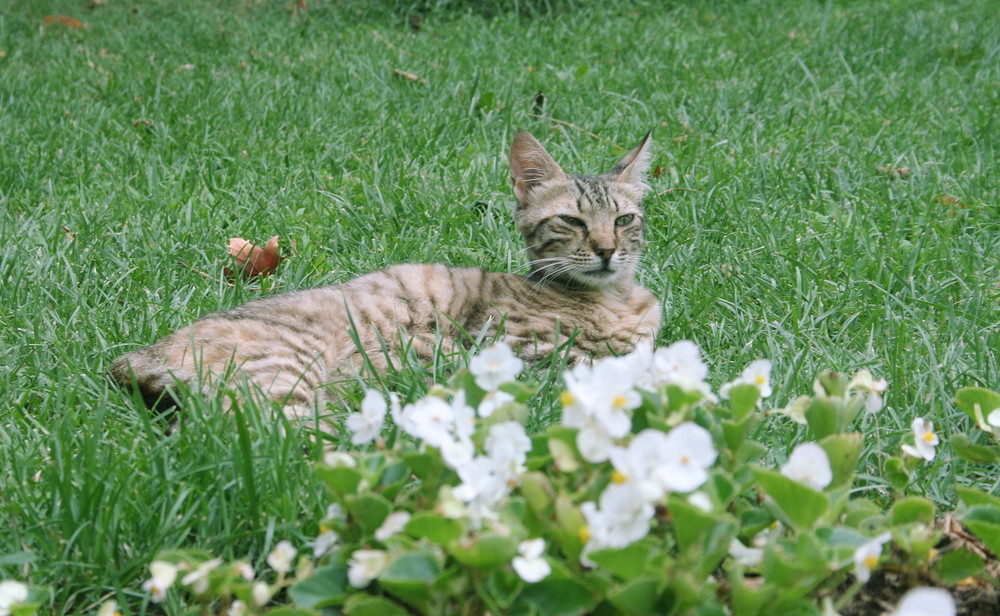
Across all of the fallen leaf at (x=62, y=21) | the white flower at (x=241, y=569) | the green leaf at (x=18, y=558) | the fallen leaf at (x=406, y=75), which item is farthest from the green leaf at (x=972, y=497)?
the fallen leaf at (x=62, y=21)

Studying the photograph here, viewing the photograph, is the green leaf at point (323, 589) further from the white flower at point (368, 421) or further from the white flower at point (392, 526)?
the white flower at point (368, 421)

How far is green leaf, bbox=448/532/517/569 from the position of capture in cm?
140

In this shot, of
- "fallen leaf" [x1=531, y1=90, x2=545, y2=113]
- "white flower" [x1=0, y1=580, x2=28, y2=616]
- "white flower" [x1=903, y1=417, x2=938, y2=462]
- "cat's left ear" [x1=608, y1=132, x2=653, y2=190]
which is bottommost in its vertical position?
"fallen leaf" [x1=531, y1=90, x2=545, y2=113]

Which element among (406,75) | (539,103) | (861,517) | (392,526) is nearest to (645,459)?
(392,526)

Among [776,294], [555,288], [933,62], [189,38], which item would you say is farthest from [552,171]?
[189,38]

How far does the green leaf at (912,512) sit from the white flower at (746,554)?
32cm

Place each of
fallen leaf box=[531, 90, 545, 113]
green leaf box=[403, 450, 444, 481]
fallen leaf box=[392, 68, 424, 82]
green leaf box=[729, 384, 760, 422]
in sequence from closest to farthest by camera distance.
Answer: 1. green leaf box=[403, 450, 444, 481]
2. green leaf box=[729, 384, 760, 422]
3. fallen leaf box=[531, 90, 545, 113]
4. fallen leaf box=[392, 68, 424, 82]

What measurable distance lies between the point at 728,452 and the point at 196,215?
349cm

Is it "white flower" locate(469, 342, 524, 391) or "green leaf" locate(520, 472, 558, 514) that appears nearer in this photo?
"green leaf" locate(520, 472, 558, 514)

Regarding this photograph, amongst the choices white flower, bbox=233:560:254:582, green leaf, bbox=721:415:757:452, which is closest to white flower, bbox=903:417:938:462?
green leaf, bbox=721:415:757:452

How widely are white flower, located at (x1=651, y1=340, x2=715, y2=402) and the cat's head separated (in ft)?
6.86

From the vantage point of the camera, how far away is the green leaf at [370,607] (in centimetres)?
149

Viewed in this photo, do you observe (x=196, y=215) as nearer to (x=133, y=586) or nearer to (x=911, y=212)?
(x=133, y=586)

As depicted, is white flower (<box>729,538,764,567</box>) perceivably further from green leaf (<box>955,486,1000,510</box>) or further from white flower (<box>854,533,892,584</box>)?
green leaf (<box>955,486,1000,510</box>)
